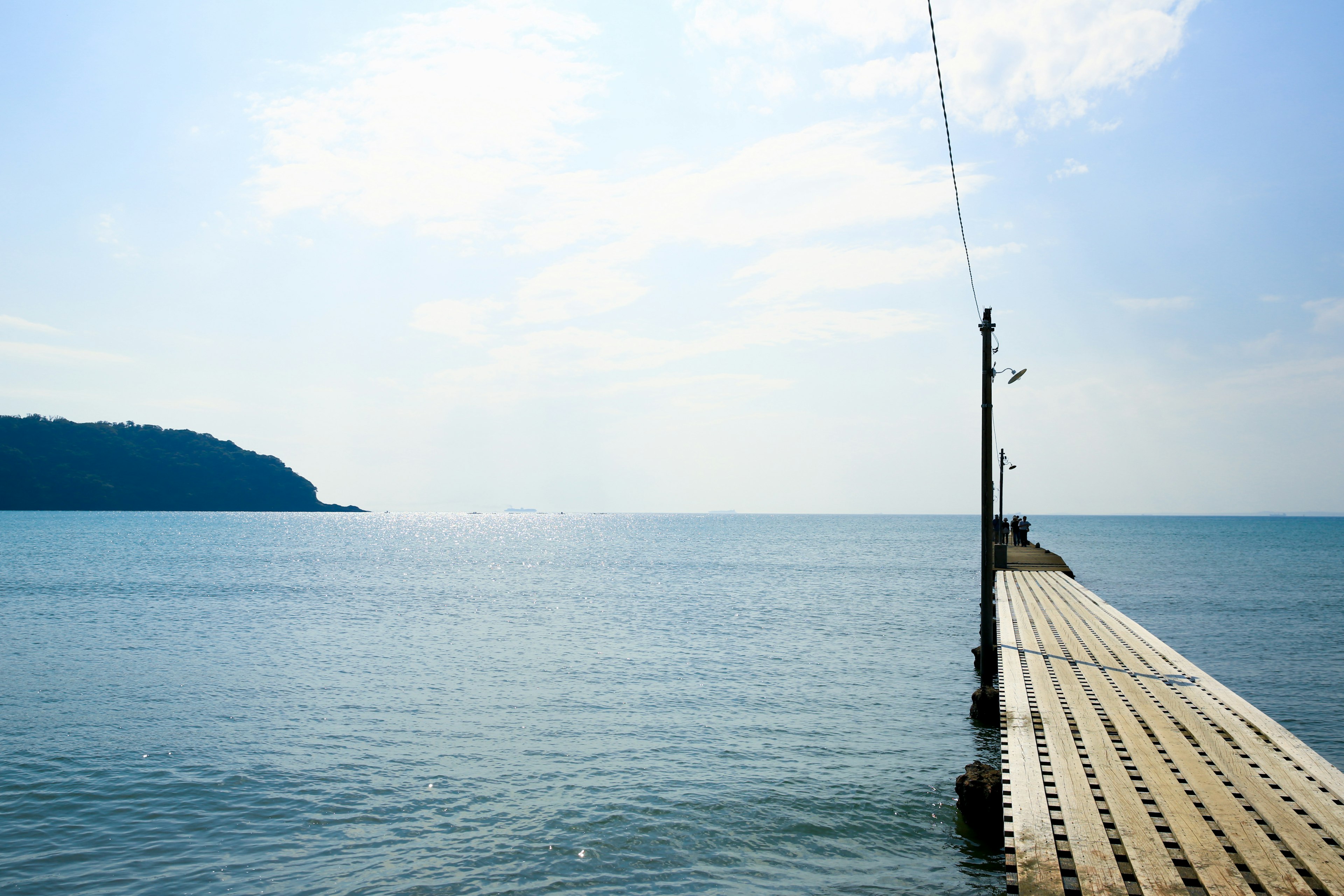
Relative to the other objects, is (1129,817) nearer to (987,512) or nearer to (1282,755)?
(1282,755)

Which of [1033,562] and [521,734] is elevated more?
[1033,562]

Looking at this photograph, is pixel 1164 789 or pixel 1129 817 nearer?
pixel 1129 817

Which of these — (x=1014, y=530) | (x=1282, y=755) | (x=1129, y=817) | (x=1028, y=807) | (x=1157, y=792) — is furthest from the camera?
(x=1014, y=530)

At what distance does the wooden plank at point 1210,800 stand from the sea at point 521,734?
95.2 inches

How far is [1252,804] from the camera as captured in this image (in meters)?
8.48

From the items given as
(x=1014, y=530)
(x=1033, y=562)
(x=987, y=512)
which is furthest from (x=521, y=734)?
(x=1014, y=530)

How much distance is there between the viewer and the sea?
409 inches

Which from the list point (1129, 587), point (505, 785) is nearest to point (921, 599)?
point (1129, 587)

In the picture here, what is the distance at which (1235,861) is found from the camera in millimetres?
7090

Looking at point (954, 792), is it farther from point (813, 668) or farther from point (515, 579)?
point (515, 579)

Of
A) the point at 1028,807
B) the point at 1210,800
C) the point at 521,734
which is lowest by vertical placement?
the point at 521,734

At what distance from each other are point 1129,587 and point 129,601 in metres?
54.2

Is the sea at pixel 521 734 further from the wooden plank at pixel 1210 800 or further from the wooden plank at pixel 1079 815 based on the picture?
the wooden plank at pixel 1210 800

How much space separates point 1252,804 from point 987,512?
8.75 meters
